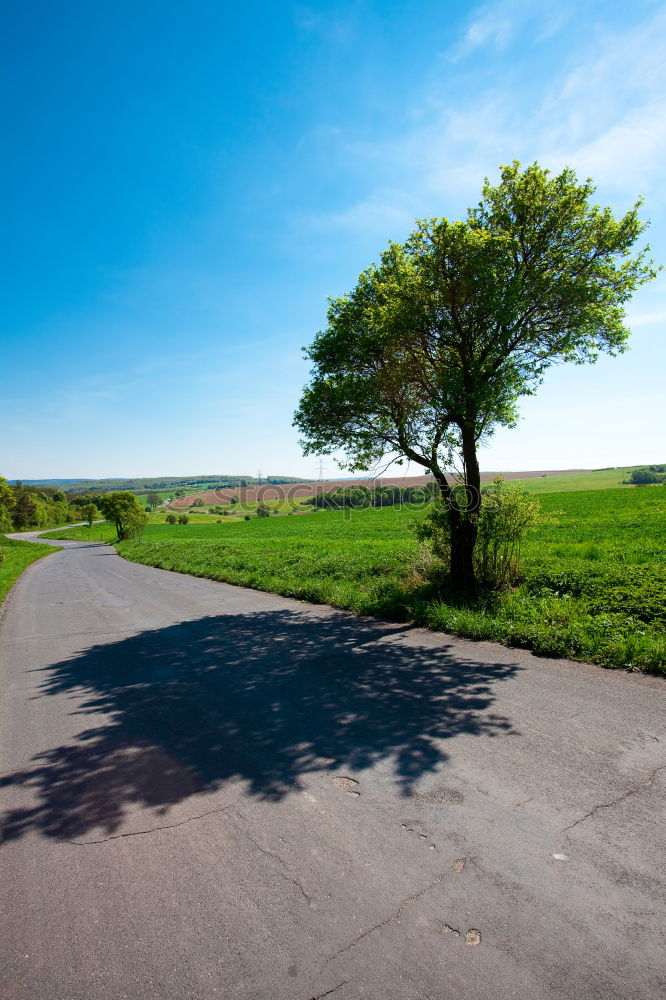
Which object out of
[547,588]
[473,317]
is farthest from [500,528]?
[473,317]

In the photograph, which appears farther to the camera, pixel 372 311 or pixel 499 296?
pixel 372 311

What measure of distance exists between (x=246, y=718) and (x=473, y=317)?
8.62 metres

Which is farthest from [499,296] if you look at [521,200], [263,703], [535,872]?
[535,872]

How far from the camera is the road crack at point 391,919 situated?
8.35ft

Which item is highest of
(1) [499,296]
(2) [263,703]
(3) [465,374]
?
(1) [499,296]

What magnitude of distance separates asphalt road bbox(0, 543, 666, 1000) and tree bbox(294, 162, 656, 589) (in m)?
5.23

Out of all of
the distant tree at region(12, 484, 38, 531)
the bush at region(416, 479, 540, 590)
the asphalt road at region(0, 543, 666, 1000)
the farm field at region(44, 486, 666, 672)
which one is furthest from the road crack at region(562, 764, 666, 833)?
the distant tree at region(12, 484, 38, 531)

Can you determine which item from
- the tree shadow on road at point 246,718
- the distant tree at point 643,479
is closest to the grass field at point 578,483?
the distant tree at point 643,479

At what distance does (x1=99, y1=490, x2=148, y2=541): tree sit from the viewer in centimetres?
6134

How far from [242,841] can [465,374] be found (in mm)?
9063

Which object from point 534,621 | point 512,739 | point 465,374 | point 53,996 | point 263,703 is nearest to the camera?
point 53,996

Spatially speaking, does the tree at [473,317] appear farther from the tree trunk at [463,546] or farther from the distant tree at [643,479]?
the distant tree at [643,479]

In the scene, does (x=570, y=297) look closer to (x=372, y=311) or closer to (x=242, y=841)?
(x=372, y=311)

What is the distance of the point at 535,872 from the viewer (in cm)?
304
